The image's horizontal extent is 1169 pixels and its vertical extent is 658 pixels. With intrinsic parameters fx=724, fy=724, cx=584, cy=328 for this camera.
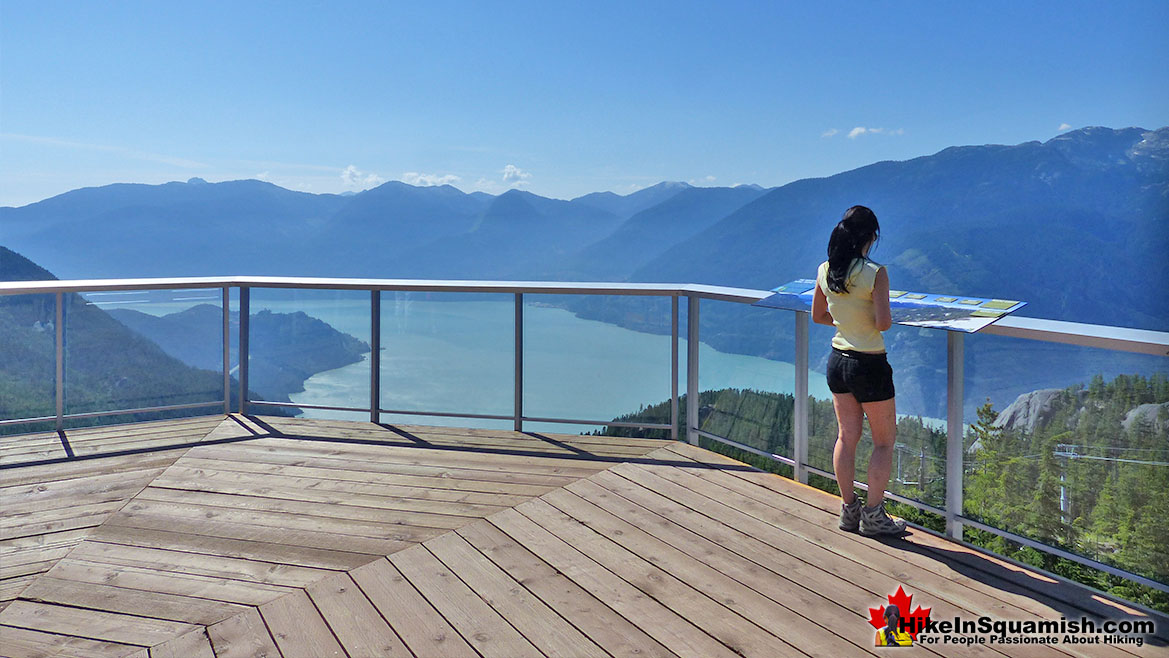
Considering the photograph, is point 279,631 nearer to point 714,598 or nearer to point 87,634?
point 87,634

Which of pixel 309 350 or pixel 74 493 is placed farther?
pixel 309 350

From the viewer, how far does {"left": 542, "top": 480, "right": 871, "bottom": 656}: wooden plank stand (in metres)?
2.25

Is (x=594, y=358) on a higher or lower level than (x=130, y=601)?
higher

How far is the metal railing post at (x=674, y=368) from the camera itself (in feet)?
15.8

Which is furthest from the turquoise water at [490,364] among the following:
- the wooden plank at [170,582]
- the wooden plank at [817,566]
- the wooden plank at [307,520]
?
the wooden plank at [170,582]

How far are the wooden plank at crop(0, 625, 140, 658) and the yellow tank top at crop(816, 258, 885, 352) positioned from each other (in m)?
2.77

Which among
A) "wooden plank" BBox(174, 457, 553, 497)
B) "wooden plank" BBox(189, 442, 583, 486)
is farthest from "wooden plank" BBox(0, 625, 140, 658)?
"wooden plank" BBox(189, 442, 583, 486)

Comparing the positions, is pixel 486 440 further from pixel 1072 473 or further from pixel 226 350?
pixel 1072 473

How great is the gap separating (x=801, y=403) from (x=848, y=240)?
1255mm

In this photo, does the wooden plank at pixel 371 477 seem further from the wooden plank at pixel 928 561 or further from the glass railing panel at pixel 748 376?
the glass railing panel at pixel 748 376

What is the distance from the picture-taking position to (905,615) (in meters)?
2.34

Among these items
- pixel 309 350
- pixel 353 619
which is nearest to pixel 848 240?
pixel 353 619

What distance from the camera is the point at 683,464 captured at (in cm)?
438

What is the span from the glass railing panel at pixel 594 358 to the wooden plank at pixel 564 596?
191 centimetres
